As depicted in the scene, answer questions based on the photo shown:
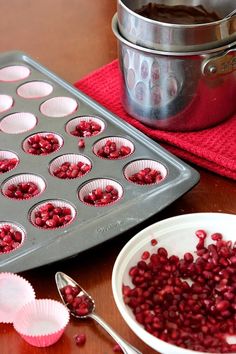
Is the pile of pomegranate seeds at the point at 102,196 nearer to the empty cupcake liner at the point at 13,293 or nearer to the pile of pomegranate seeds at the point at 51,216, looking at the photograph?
the pile of pomegranate seeds at the point at 51,216

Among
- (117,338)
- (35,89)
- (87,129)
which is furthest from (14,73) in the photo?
(117,338)

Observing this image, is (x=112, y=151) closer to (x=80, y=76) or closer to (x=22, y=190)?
(x=22, y=190)

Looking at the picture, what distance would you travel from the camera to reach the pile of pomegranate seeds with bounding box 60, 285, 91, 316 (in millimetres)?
943

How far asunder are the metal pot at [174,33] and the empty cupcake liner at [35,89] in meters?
0.31

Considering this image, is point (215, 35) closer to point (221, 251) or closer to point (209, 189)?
point (209, 189)

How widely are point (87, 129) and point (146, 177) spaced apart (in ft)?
0.71

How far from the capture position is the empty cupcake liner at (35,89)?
4.84 feet

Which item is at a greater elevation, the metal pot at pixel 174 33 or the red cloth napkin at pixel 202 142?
the metal pot at pixel 174 33

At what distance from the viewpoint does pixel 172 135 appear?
1306 millimetres

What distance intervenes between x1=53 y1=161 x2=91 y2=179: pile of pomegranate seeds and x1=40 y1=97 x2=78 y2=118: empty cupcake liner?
0.21m

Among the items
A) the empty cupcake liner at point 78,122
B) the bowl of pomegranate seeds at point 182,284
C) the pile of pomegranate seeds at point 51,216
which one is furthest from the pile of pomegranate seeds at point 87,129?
the bowl of pomegranate seeds at point 182,284

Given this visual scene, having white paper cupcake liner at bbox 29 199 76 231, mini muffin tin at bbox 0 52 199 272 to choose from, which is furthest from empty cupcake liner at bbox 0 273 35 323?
white paper cupcake liner at bbox 29 199 76 231

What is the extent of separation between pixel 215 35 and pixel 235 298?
20.5 inches

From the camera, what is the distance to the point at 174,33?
1.17 metres
